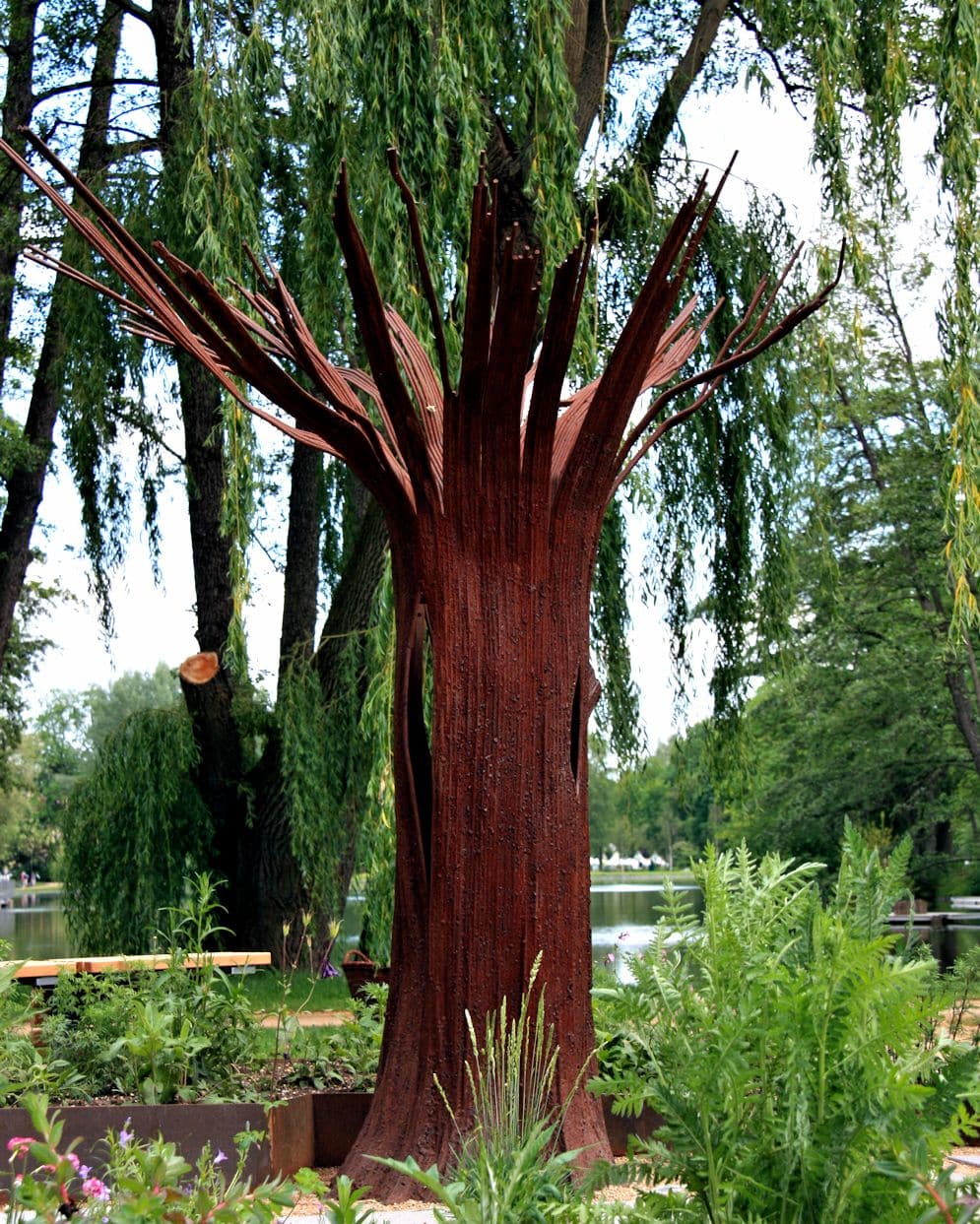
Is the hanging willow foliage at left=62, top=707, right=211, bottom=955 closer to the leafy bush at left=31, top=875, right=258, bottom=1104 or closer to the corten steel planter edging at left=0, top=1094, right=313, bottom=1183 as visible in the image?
the leafy bush at left=31, top=875, right=258, bottom=1104

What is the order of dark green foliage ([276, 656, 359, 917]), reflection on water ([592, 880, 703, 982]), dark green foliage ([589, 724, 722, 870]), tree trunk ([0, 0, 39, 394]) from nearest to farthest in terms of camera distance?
1. dark green foliage ([276, 656, 359, 917])
2. dark green foliage ([589, 724, 722, 870])
3. tree trunk ([0, 0, 39, 394])
4. reflection on water ([592, 880, 703, 982])

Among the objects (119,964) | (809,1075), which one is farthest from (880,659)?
(809,1075)

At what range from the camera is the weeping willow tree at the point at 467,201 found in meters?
6.61

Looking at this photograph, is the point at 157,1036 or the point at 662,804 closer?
the point at 157,1036

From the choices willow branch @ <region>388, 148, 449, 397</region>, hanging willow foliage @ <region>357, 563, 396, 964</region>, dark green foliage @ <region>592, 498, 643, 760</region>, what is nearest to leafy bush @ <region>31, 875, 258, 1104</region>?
hanging willow foliage @ <region>357, 563, 396, 964</region>

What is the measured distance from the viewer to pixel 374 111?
6512 mm

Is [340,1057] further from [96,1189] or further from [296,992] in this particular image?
[296,992]

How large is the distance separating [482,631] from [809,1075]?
1.75 meters

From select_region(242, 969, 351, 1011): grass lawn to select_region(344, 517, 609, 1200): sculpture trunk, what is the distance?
503 cm

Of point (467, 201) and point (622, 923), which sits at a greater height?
point (467, 201)

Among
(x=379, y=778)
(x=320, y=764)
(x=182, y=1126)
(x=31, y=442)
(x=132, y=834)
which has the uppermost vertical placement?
(x=31, y=442)

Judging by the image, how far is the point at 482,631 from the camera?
148 inches

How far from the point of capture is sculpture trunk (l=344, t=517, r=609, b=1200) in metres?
3.59

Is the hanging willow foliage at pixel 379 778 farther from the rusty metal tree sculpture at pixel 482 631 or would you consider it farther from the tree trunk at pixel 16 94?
the tree trunk at pixel 16 94
